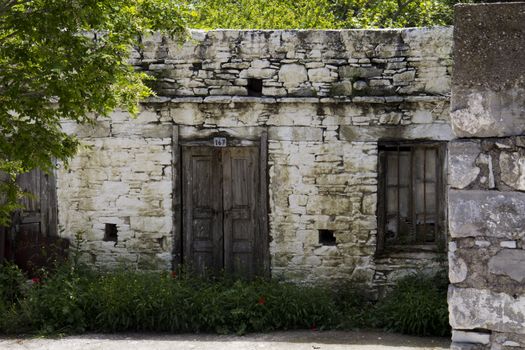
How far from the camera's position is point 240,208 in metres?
9.50

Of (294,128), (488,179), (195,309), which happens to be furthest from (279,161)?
(488,179)

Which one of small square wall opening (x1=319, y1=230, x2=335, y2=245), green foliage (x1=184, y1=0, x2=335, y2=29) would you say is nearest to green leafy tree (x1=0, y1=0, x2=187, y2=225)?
small square wall opening (x1=319, y1=230, x2=335, y2=245)

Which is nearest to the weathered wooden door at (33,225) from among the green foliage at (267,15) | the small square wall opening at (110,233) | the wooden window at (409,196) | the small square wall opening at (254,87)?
the small square wall opening at (110,233)

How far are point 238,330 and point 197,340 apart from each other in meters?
0.45

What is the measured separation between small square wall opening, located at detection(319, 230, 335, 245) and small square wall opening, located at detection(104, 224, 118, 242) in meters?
2.50

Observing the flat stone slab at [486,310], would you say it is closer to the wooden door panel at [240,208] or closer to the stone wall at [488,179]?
the stone wall at [488,179]

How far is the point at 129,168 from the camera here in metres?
9.52

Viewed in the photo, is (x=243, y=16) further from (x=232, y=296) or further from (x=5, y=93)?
(x=5, y=93)

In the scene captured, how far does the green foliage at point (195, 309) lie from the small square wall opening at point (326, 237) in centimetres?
74

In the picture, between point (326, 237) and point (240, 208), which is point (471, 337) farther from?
point (240, 208)

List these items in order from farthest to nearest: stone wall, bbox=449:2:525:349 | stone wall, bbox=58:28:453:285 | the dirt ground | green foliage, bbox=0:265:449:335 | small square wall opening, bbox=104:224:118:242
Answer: small square wall opening, bbox=104:224:118:242 → stone wall, bbox=58:28:453:285 → green foliage, bbox=0:265:449:335 → the dirt ground → stone wall, bbox=449:2:525:349

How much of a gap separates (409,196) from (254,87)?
7.33 feet

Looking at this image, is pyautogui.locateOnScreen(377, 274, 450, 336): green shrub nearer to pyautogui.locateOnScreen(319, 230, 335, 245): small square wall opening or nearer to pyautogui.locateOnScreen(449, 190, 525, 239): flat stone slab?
pyautogui.locateOnScreen(319, 230, 335, 245): small square wall opening

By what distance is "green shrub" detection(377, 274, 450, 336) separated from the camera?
812 cm
